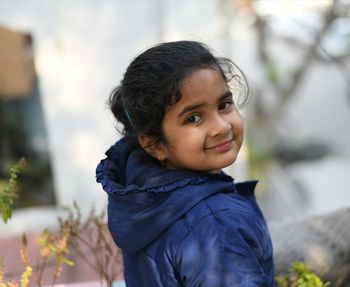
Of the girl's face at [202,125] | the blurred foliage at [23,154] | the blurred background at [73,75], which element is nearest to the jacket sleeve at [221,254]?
the girl's face at [202,125]

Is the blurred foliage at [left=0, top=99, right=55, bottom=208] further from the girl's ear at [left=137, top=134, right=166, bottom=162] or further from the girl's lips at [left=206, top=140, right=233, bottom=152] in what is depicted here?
the girl's lips at [left=206, top=140, right=233, bottom=152]

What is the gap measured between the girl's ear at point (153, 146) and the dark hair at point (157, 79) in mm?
16

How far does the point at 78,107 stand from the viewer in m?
3.64

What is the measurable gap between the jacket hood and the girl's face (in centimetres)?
5

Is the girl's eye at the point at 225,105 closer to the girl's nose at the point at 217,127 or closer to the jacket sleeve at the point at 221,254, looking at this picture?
the girl's nose at the point at 217,127

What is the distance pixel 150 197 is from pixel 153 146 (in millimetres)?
156

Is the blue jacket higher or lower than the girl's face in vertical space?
lower

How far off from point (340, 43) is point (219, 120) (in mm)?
8021

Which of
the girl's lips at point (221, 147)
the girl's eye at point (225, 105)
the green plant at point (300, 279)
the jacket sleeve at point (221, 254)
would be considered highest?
the girl's eye at point (225, 105)

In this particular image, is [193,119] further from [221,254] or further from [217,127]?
[221,254]

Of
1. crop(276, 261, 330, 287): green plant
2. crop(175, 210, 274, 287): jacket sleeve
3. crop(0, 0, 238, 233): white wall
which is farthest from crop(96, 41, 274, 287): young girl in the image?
crop(0, 0, 238, 233): white wall

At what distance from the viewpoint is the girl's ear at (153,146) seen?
49.5 inches

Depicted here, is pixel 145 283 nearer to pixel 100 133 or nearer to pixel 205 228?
pixel 205 228

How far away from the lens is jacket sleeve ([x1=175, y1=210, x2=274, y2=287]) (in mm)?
1067
